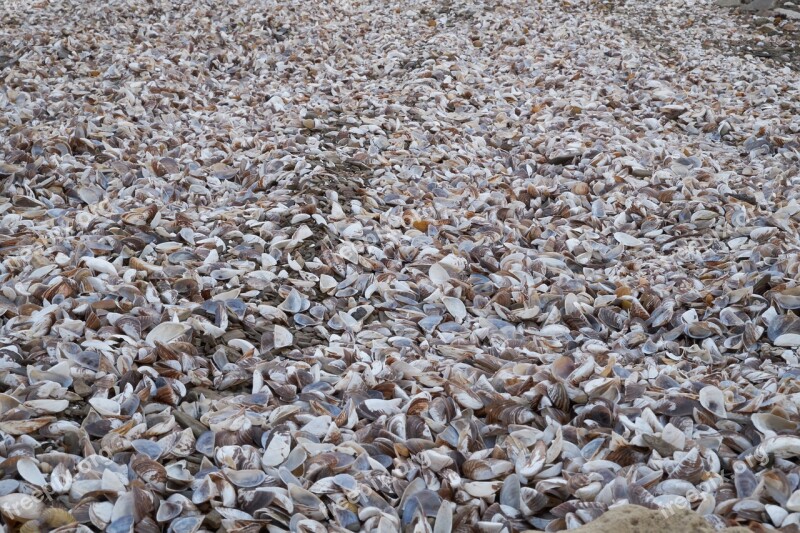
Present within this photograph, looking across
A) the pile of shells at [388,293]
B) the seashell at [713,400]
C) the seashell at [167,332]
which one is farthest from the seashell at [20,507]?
the seashell at [713,400]

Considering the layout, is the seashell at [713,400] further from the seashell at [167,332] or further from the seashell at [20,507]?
the seashell at [20,507]

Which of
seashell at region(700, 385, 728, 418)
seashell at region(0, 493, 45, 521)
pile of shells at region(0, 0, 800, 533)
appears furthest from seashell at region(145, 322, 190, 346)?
seashell at region(700, 385, 728, 418)

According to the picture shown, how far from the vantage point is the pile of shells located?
1.81 meters

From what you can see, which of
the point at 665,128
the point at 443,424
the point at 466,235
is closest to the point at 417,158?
the point at 466,235

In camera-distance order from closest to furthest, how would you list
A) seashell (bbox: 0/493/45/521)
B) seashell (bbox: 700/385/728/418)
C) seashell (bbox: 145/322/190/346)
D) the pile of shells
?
seashell (bbox: 0/493/45/521) → the pile of shells → seashell (bbox: 700/385/728/418) → seashell (bbox: 145/322/190/346)

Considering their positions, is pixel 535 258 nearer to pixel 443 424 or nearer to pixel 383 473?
pixel 443 424

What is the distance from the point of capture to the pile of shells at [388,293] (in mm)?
1814

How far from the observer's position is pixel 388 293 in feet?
9.60

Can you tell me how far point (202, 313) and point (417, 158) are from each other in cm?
202

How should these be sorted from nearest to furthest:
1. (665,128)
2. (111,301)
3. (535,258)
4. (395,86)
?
1. (111,301)
2. (535,258)
3. (665,128)
4. (395,86)

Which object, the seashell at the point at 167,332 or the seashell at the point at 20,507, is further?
the seashell at the point at 167,332

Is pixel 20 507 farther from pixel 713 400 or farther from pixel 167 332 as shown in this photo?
pixel 713 400

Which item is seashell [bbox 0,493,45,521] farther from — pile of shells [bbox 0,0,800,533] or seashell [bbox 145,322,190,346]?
seashell [bbox 145,322,190,346]

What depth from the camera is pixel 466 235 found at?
3.44 metres
